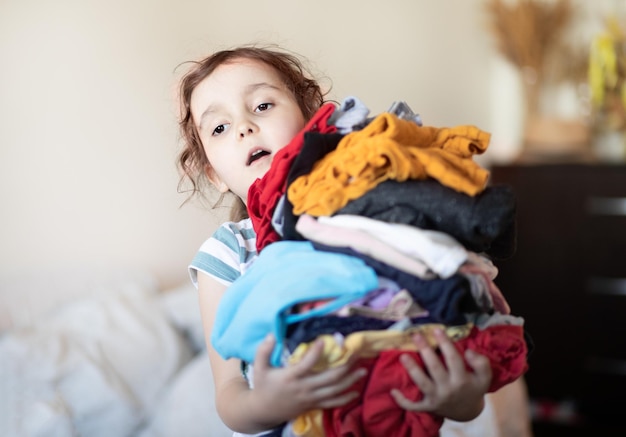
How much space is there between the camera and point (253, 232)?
0.82 m

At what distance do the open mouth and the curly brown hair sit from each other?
5 centimetres

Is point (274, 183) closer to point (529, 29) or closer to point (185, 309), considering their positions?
point (185, 309)

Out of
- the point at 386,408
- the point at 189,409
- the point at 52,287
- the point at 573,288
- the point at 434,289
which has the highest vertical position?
the point at 434,289

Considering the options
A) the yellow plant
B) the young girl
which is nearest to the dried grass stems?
the yellow plant

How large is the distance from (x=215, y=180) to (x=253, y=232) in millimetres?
73

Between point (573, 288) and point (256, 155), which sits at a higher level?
point (256, 155)

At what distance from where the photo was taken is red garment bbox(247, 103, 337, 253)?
690mm

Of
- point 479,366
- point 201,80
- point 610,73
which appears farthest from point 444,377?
point 610,73

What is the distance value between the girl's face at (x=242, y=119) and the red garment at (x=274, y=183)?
0.13 feet

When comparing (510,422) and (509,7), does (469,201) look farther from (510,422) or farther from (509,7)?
(509,7)

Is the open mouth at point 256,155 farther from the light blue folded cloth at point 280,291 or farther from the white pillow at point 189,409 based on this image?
the white pillow at point 189,409

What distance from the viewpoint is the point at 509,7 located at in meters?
2.82

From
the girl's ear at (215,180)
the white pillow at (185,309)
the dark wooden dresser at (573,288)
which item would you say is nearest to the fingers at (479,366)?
the girl's ear at (215,180)

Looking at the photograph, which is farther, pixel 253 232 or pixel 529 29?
pixel 529 29
